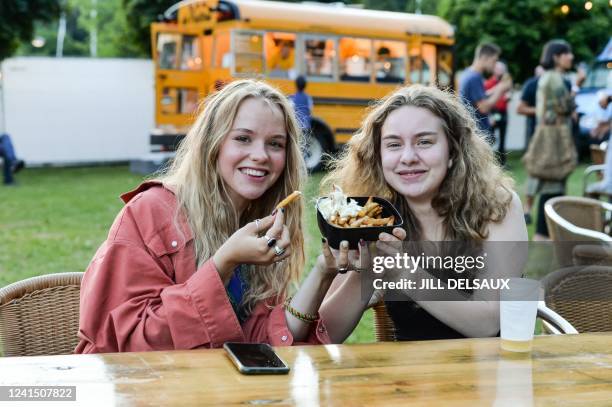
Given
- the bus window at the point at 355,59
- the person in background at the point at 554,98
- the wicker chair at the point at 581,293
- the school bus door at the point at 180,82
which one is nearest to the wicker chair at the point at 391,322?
the wicker chair at the point at 581,293

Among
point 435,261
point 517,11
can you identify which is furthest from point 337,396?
point 517,11

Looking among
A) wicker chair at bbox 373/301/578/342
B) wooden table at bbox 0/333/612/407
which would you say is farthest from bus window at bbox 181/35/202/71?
wooden table at bbox 0/333/612/407

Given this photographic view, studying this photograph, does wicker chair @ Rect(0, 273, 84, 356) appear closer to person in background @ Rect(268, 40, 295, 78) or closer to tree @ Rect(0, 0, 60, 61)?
person in background @ Rect(268, 40, 295, 78)

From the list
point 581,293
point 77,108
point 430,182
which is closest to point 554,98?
point 581,293

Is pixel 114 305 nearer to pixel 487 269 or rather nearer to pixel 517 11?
pixel 487 269

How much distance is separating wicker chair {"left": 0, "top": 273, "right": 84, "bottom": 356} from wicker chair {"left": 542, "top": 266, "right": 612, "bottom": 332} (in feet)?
5.71

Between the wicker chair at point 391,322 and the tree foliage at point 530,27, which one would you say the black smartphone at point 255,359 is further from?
the tree foliage at point 530,27

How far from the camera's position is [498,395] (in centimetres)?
170

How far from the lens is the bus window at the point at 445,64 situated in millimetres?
14250

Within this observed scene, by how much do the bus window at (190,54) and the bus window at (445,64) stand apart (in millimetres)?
4324

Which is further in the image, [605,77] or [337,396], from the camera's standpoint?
[605,77]

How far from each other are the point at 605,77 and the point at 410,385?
1678 centimetres

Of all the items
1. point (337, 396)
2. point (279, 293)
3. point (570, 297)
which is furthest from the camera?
point (570, 297)

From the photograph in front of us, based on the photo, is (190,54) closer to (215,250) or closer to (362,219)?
(215,250)
